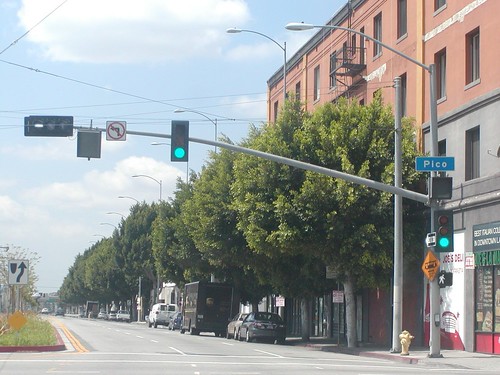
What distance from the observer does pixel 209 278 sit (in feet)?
210

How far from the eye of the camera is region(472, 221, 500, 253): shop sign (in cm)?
2967

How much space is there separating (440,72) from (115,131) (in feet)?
52.7

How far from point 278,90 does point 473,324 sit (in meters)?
31.9

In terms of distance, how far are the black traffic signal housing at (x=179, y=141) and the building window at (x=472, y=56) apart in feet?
43.9

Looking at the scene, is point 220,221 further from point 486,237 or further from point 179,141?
→ point 179,141

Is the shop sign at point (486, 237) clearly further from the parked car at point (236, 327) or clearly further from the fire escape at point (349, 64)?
the parked car at point (236, 327)

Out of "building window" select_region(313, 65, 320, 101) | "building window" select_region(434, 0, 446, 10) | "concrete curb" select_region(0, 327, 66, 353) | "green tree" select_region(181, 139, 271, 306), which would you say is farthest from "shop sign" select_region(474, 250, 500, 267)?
"building window" select_region(313, 65, 320, 101)

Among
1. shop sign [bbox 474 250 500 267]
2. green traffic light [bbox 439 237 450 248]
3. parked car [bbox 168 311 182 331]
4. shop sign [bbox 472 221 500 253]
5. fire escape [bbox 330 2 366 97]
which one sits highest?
fire escape [bbox 330 2 366 97]

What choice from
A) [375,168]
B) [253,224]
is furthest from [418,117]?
[253,224]

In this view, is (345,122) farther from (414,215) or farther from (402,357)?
(402,357)

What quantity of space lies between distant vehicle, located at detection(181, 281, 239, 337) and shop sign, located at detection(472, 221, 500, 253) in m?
22.6

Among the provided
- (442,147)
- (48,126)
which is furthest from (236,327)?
(48,126)

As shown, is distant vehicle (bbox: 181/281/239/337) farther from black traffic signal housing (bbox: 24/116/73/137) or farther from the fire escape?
black traffic signal housing (bbox: 24/116/73/137)

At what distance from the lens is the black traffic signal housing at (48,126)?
22359 mm
